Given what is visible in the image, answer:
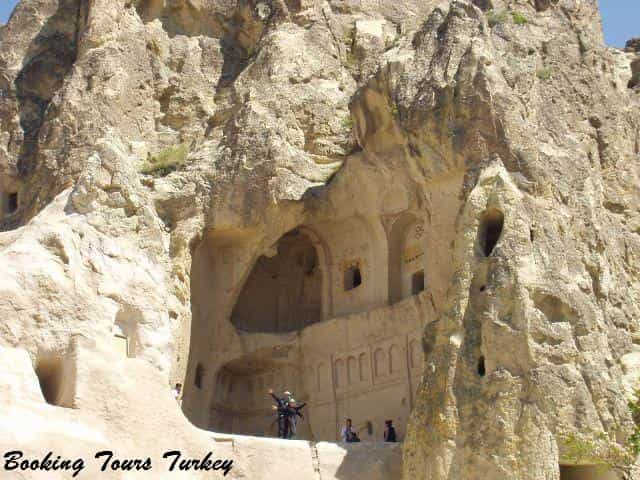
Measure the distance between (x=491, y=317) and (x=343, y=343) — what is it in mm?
6094

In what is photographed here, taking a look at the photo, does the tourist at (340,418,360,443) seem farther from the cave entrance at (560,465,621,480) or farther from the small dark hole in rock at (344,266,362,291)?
the cave entrance at (560,465,621,480)

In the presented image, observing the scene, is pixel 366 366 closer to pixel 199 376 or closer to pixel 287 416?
pixel 287 416

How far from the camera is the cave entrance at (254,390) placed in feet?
85.9

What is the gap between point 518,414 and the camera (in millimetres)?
19297

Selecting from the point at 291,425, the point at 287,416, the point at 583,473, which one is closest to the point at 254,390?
the point at 291,425

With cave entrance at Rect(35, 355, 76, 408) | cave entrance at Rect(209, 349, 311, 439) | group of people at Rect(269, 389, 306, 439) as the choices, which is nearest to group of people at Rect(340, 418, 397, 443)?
group of people at Rect(269, 389, 306, 439)

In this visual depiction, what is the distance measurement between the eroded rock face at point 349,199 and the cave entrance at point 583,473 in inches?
26.8

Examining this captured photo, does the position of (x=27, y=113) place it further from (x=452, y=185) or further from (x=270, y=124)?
(x=452, y=185)

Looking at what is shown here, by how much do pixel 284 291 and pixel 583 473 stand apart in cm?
995

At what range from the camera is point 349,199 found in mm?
26109

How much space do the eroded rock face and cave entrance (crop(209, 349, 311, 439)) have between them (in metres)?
0.14

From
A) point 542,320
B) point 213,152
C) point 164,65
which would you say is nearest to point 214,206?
point 213,152

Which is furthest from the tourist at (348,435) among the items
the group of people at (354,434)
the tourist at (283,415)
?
the tourist at (283,415)

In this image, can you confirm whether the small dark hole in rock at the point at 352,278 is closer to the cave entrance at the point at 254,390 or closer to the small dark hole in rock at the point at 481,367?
the cave entrance at the point at 254,390
